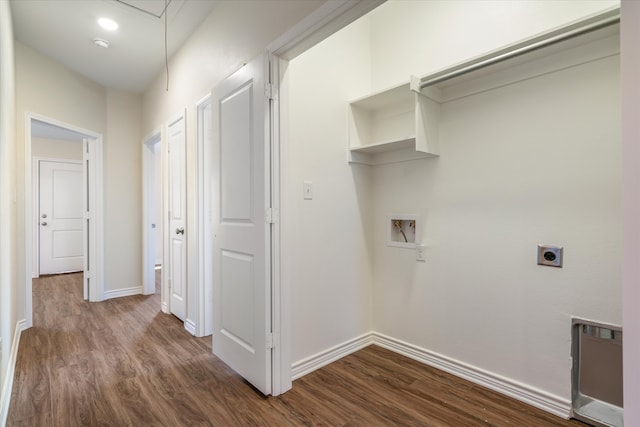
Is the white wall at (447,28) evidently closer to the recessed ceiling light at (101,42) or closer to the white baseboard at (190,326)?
the recessed ceiling light at (101,42)

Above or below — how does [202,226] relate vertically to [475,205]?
below

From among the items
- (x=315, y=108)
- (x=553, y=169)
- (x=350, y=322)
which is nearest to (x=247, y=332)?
(x=350, y=322)

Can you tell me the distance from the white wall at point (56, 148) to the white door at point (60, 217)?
0.14 m

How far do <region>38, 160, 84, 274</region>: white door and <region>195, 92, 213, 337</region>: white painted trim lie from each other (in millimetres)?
4631

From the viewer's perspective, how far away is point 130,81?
12.5 ft

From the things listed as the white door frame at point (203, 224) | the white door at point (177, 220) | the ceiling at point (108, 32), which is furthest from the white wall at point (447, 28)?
the white door at point (177, 220)

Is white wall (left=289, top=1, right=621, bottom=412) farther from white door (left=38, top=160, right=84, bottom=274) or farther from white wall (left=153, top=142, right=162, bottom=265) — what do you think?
white door (left=38, top=160, right=84, bottom=274)

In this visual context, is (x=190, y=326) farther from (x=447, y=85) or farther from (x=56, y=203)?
(x=56, y=203)

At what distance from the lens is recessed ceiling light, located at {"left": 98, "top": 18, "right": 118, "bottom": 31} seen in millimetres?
2641

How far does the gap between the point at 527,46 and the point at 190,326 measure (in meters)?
3.21

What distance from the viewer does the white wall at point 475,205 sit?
160 cm

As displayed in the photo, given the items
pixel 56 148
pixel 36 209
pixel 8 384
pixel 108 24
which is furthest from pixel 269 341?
pixel 56 148

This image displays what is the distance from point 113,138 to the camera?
404 centimetres

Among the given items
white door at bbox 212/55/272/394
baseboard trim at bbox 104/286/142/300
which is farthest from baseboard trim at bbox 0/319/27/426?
baseboard trim at bbox 104/286/142/300
